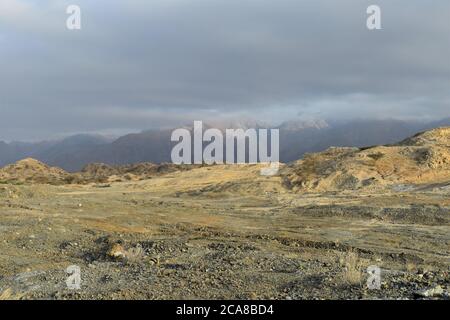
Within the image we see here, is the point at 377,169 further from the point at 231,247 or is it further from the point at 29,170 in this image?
the point at 29,170

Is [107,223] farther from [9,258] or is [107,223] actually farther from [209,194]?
[209,194]

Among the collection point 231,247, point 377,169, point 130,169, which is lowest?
point 130,169

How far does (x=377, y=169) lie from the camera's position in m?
37.0

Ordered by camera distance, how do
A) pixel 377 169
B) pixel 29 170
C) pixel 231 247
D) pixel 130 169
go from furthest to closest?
pixel 130 169
pixel 29 170
pixel 377 169
pixel 231 247

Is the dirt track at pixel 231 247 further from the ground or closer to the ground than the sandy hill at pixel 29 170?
further from the ground

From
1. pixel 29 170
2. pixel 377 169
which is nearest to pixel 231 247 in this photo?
pixel 377 169

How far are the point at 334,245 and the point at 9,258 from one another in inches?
350

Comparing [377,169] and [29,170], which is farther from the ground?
[377,169]

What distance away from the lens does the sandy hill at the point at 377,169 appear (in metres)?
34.9

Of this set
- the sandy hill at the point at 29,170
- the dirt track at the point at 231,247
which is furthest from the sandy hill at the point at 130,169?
the dirt track at the point at 231,247

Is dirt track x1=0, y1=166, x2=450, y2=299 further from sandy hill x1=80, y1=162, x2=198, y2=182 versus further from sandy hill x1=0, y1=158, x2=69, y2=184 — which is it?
sandy hill x1=80, y1=162, x2=198, y2=182

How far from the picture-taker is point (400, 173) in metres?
35.8

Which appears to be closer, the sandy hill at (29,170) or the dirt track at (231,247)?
the dirt track at (231,247)

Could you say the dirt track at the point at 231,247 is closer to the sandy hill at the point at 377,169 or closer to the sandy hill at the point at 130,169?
the sandy hill at the point at 377,169
